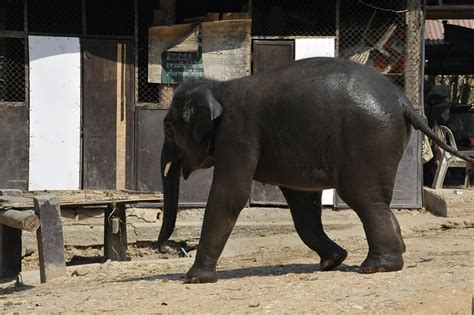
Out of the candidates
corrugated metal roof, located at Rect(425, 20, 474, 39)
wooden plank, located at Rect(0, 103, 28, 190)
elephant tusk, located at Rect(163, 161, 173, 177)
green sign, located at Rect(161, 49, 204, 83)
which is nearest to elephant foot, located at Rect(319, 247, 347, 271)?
elephant tusk, located at Rect(163, 161, 173, 177)

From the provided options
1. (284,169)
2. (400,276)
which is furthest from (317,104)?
(400,276)

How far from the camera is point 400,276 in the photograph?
8078 millimetres

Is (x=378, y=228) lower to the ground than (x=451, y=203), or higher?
higher

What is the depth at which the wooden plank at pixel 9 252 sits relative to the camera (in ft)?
37.0

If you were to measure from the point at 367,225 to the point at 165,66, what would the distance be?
5864mm

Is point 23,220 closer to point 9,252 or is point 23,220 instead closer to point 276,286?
point 9,252

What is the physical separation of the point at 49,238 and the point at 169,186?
6.10 feet

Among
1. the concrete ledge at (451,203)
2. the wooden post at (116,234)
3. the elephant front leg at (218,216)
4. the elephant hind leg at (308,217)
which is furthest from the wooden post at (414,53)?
the elephant front leg at (218,216)

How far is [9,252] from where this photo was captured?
37.3 ft

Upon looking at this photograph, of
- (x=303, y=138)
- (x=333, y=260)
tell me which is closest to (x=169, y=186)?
(x=303, y=138)

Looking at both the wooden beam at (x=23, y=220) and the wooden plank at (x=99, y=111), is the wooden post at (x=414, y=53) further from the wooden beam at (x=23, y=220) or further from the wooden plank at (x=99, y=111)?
the wooden beam at (x=23, y=220)

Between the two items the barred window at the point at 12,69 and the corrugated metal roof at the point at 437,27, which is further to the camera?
the corrugated metal roof at the point at 437,27

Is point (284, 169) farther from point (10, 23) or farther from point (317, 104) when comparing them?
point (10, 23)

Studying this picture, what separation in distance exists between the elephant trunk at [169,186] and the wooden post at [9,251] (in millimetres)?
2890
